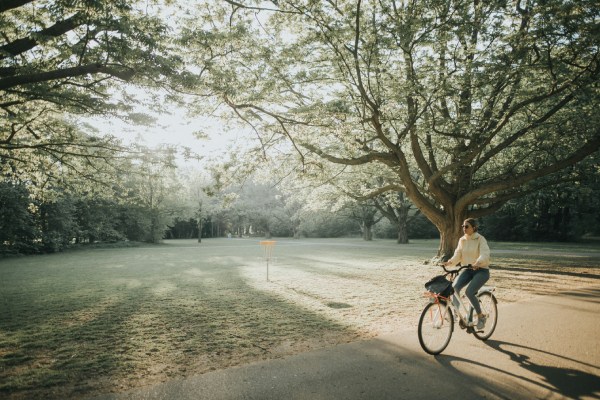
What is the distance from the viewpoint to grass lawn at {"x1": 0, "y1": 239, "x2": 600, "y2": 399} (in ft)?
15.1

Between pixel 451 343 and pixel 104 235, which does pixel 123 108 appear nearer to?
pixel 451 343

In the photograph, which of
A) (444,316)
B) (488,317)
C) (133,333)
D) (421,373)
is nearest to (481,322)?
(488,317)

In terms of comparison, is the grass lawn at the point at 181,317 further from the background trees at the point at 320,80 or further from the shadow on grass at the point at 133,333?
the background trees at the point at 320,80

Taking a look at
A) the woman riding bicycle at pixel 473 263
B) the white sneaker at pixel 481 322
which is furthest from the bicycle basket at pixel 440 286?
the white sneaker at pixel 481 322

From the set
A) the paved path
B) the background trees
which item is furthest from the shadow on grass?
the background trees

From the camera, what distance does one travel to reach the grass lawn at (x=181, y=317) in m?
4.60

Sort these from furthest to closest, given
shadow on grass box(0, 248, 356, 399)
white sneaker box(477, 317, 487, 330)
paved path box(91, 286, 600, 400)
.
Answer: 1. white sneaker box(477, 317, 487, 330)
2. shadow on grass box(0, 248, 356, 399)
3. paved path box(91, 286, 600, 400)

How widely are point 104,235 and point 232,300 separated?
3073 cm

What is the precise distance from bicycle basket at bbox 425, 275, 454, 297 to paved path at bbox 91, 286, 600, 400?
85 centimetres

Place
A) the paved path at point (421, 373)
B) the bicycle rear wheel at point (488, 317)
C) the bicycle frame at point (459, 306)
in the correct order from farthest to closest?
the bicycle rear wheel at point (488, 317) < the bicycle frame at point (459, 306) < the paved path at point (421, 373)

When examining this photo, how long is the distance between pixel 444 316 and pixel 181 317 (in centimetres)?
515

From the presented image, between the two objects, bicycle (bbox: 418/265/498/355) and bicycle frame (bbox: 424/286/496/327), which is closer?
bicycle (bbox: 418/265/498/355)

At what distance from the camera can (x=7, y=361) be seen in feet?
16.1

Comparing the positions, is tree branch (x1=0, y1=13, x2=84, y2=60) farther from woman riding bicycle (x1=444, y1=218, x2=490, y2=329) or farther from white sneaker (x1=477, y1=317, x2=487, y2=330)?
white sneaker (x1=477, y1=317, x2=487, y2=330)
